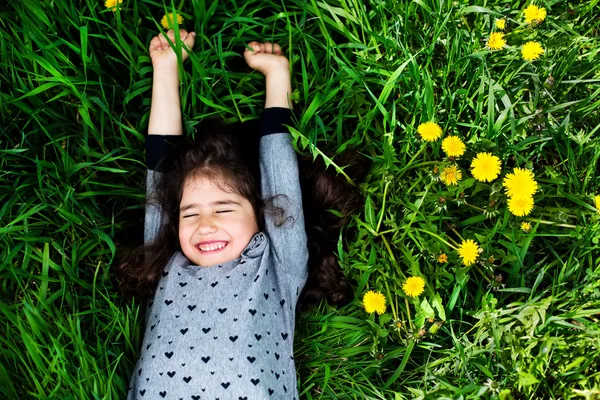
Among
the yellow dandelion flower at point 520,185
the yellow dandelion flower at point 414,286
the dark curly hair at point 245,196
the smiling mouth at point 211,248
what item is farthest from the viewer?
the dark curly hair at point 245,196

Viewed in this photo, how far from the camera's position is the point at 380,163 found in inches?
83.7

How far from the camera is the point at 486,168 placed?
1818mm

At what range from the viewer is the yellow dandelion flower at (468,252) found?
1.86m

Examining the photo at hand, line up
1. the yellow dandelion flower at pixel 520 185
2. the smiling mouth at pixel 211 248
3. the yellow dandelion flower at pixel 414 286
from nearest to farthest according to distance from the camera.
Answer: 1. the yellow dandelion flower at pixel 520 185
2. the yellow dandelion flower at pixel 414 286
3. the smiling mouth at pixel 211 248

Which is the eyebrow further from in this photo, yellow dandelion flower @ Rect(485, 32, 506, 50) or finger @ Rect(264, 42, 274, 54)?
yellow dandelion flower @ Rect(485, 32, 506, 50)

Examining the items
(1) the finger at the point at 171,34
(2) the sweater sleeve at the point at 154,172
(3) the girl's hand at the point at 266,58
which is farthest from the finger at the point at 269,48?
(2) the sweater sleeve at the point at 154,172

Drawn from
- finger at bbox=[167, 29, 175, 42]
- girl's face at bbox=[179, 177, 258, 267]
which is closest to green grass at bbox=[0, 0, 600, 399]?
finger at bbox=[167, 29, 175, 42]

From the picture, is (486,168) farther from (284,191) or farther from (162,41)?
(162,41)

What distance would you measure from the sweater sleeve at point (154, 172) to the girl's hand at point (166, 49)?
0.30m

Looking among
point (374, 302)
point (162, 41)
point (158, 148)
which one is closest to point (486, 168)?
point (374, 302)

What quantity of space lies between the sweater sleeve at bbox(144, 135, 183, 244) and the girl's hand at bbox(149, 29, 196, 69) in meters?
0.30

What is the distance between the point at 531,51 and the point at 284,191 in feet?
3.45

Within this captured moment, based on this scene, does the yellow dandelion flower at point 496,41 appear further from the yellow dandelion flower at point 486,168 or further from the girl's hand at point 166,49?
the girl's hand at point 166,49

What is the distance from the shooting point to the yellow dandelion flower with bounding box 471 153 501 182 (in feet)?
5.96
